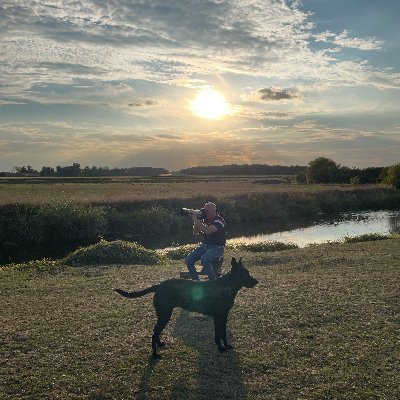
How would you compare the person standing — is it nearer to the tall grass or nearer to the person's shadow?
the person's shadow

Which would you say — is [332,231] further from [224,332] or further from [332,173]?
[332,173]

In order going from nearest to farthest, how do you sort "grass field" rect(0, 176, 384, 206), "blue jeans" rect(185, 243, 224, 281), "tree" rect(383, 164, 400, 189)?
1. "blue jeans" rect(185, 243, 224, 281)
2. "grass field" rect(0, 176, 384, 206)
3. "tree" rect(383, 164, 400, 189)

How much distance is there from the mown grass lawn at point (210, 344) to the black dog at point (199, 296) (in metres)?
0.74

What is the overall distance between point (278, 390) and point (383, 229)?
36.1 meters

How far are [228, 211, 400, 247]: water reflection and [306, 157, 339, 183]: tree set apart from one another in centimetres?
6400

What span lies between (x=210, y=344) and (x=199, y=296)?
4.67ft

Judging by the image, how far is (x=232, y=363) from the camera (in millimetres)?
8539

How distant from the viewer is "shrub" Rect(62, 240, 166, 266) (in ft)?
66.7

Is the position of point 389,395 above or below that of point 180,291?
below

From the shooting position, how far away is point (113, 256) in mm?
20641

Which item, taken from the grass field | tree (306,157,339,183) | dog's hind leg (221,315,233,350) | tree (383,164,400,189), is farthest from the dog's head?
tree (306,157,339,183)

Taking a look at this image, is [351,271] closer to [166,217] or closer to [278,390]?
[278,390]

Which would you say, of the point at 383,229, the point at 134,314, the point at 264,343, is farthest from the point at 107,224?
the point at 264,343

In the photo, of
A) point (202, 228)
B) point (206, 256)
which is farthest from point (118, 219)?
point (202, 228)
